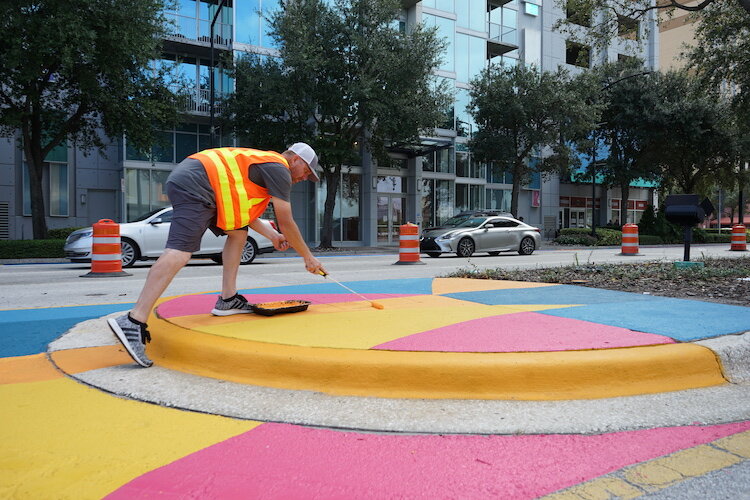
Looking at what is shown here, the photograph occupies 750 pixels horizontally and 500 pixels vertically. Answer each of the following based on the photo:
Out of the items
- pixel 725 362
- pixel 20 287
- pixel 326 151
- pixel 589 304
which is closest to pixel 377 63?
pixel 326 151

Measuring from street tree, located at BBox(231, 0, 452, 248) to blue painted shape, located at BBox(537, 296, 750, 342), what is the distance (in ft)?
55.0

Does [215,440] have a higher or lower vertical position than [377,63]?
lower

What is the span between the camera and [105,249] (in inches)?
405

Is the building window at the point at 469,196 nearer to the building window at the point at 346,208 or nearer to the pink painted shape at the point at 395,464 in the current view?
the building window at the point at 346,208

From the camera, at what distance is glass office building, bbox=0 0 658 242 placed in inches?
917

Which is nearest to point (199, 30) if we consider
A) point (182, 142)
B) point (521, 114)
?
point (182, 142)

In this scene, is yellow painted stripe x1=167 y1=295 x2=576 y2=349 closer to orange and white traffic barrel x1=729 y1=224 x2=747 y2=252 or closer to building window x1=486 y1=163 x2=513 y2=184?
orange and white traffic barrel x1=729 y1=224 x2=747 y2=252

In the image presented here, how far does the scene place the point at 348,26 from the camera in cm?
2158

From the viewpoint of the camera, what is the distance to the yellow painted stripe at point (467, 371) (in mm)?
3016

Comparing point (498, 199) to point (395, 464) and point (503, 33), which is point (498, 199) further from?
point (395, 464)

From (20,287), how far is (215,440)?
25.0ft

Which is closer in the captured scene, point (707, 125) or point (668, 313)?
point (668, 313)

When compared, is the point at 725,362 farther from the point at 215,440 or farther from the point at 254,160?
the point at 254,160

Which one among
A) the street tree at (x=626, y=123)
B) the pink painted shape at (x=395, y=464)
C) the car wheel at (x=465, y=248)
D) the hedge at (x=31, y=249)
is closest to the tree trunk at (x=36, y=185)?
the hedge at (x=31, y=249)
